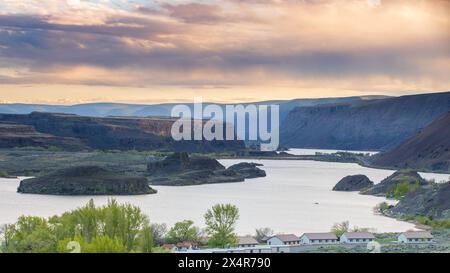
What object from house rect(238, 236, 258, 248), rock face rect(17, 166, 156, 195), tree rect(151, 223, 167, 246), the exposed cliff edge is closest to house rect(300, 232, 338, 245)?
house rect(238, 236, 258, 248)

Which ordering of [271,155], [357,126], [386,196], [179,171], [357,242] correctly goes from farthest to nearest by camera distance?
[357,126] < [271,155] < [179,171] < [386,196] < [357,242]

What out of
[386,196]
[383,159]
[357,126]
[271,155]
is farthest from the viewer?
[357,126]

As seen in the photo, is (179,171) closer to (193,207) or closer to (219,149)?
(193,207)

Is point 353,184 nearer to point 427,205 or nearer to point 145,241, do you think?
point 427,205

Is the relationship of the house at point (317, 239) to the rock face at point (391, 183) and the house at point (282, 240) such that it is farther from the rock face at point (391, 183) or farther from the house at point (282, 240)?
the rock face at point (391, 183)

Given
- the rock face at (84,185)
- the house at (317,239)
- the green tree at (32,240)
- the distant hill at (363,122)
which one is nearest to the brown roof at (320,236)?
the house at (317,239)

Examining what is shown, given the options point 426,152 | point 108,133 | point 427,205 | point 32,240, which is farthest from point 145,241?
point 108,133
